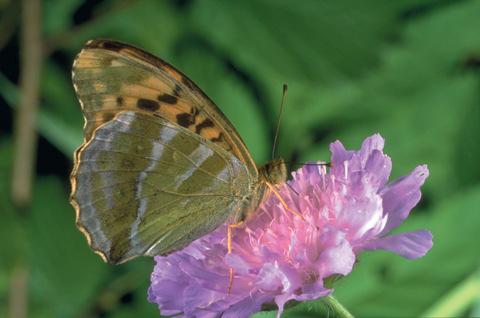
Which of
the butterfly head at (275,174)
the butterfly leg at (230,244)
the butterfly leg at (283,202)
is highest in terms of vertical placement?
the butterfly head at (275,174)

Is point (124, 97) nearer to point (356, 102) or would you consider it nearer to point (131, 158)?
point (131, 158)

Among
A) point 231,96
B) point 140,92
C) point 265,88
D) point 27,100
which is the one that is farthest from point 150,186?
point 265,88

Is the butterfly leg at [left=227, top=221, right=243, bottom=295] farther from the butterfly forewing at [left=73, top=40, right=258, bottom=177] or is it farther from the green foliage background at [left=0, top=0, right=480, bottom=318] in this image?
the green foliage background at [left=0, top=0, right=480, bottom=318]

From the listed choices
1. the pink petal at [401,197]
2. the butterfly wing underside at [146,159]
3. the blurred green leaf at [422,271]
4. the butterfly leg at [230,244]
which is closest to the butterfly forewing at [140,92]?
the butterfly wing underside at [146,159]

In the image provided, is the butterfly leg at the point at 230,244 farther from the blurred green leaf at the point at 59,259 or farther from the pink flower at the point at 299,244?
the blurred green leaf at the point at 59,259

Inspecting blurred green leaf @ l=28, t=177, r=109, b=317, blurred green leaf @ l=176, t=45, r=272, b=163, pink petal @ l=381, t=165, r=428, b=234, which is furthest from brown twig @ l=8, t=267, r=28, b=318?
pink petal @ l=381, t=165, r=428, b=234

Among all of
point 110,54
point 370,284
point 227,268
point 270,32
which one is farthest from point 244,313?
point 270,32
